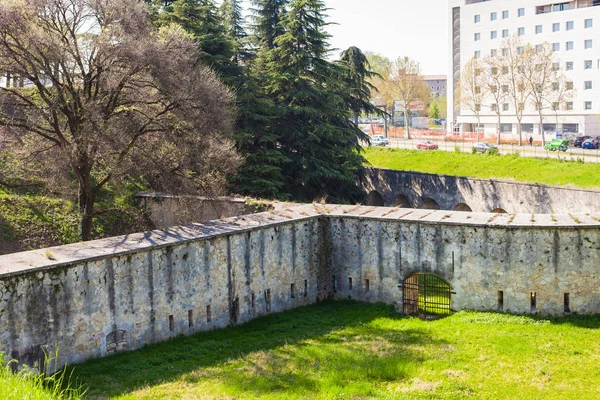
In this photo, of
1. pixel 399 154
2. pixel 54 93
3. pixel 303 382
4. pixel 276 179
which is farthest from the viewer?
pixel 399 154

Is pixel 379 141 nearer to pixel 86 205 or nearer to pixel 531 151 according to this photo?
pixel 531 151

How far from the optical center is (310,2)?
33.4 metres

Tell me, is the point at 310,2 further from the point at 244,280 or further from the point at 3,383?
the point at 3,383

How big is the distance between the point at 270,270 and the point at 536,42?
171ft

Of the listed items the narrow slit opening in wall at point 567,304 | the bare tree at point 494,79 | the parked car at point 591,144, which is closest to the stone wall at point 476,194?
the narrow slit opening in wall at point 567,304

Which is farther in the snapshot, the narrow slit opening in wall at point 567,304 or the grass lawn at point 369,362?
the narrow slit opening in wall at point 567,304

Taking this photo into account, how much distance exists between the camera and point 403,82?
70438 mm

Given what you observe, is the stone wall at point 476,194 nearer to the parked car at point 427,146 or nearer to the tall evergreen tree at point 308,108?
the tall evergreen tree at point 308,108

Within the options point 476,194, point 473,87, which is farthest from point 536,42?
point 476,194

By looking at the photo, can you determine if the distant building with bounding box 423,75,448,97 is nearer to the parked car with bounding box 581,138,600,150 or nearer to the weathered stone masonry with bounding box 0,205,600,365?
the parked car with bounding box 581,138,600,150

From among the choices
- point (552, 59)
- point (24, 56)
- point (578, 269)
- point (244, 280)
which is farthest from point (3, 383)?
point (552, 59)

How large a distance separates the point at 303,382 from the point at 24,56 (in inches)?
521

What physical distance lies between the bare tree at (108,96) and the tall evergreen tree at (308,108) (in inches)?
348

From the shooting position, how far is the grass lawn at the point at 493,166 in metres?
36.6
